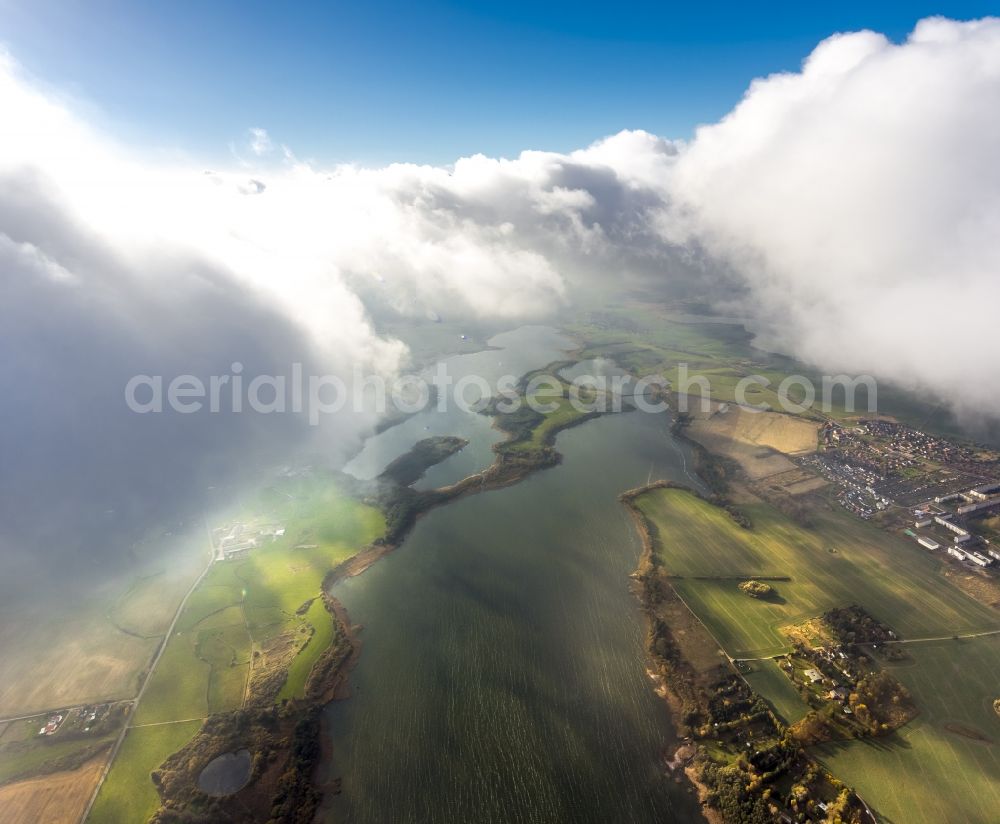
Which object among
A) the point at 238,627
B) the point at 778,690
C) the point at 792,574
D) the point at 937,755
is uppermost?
the point at 238,627

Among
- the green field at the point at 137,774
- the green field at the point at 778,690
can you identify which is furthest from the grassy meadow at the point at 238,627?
the green field at the point at 778,690

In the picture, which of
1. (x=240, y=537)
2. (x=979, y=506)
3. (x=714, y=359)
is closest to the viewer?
(x=240, y=537)

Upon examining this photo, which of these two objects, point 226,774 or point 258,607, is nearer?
point 226,774

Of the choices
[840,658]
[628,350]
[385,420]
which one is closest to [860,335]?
[628,350]

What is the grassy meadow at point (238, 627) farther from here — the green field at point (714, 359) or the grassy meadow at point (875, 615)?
the green field at point (714, 359)

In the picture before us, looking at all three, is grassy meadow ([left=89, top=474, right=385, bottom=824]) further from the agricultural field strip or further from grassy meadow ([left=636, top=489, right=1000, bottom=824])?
grassy meadow ([left=636, top=489, right=1000, bottom=824])

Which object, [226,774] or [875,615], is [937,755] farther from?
[226,774]

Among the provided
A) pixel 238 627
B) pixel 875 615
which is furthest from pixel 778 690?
pixel 238 627

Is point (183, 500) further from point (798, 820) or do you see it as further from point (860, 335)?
point (860, 335)
